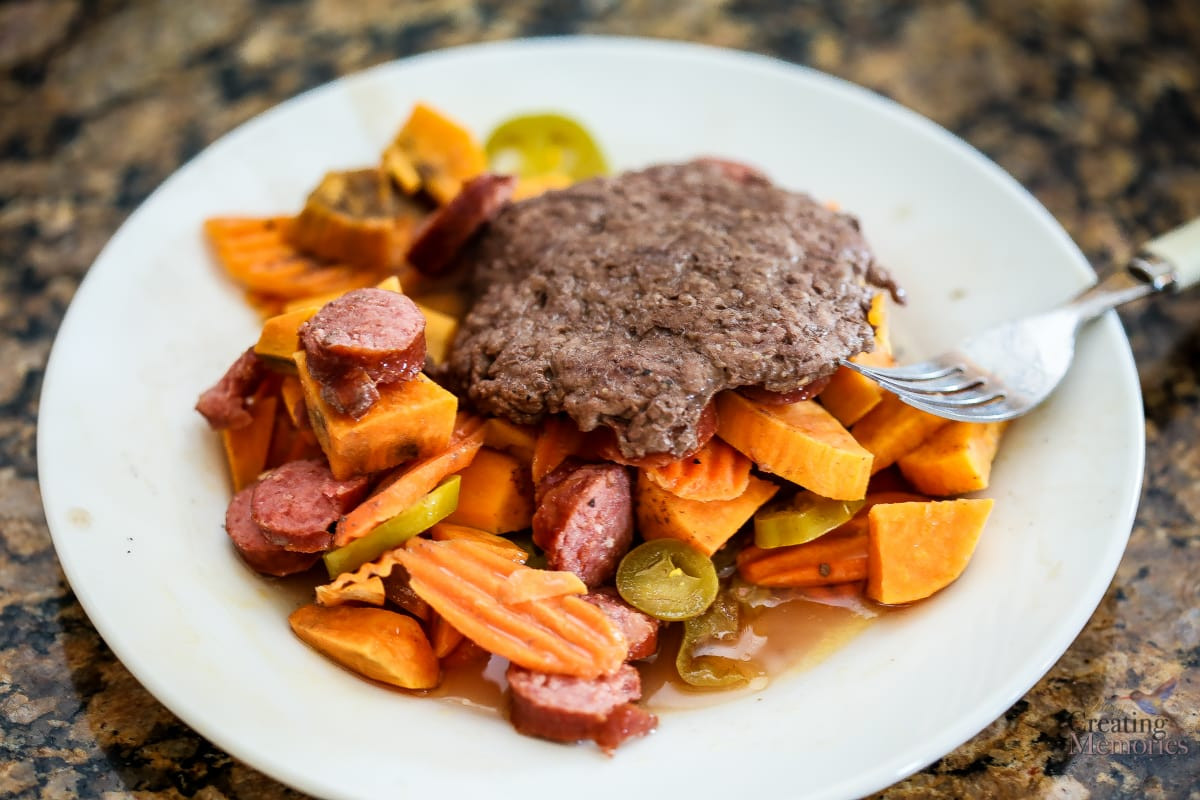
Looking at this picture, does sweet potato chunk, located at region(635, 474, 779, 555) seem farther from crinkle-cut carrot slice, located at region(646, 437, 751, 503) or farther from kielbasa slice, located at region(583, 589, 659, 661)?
kielbasa slice, located at region(583, 589, 659, 661)

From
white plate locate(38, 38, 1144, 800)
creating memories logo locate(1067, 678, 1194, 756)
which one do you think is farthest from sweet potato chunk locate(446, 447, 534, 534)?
creating memories logo locate(1067, 678, 1194, 756)

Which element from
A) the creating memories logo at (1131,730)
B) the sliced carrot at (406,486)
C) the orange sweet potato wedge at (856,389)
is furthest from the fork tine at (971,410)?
the sliced carrot at (406,486)

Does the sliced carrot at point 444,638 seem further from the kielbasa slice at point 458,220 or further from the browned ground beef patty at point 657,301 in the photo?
the kielbasa slice at point 458,220

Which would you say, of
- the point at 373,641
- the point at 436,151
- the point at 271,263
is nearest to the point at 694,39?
the point at 436,151

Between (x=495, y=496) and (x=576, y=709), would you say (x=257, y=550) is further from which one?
(x=576, y=709)

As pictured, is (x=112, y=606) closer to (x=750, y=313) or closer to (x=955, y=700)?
(x=750, y=313)

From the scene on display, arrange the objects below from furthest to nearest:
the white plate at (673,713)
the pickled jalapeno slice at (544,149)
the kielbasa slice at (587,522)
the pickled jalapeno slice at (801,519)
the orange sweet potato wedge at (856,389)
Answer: the pickled jalapeno slice at (544,149)
the orange sweet potato wedge at (856,389)
the pickled jalapeno slice at (801,519)
the kielbasa slice at (587,522)
the white plate at (673,713)
